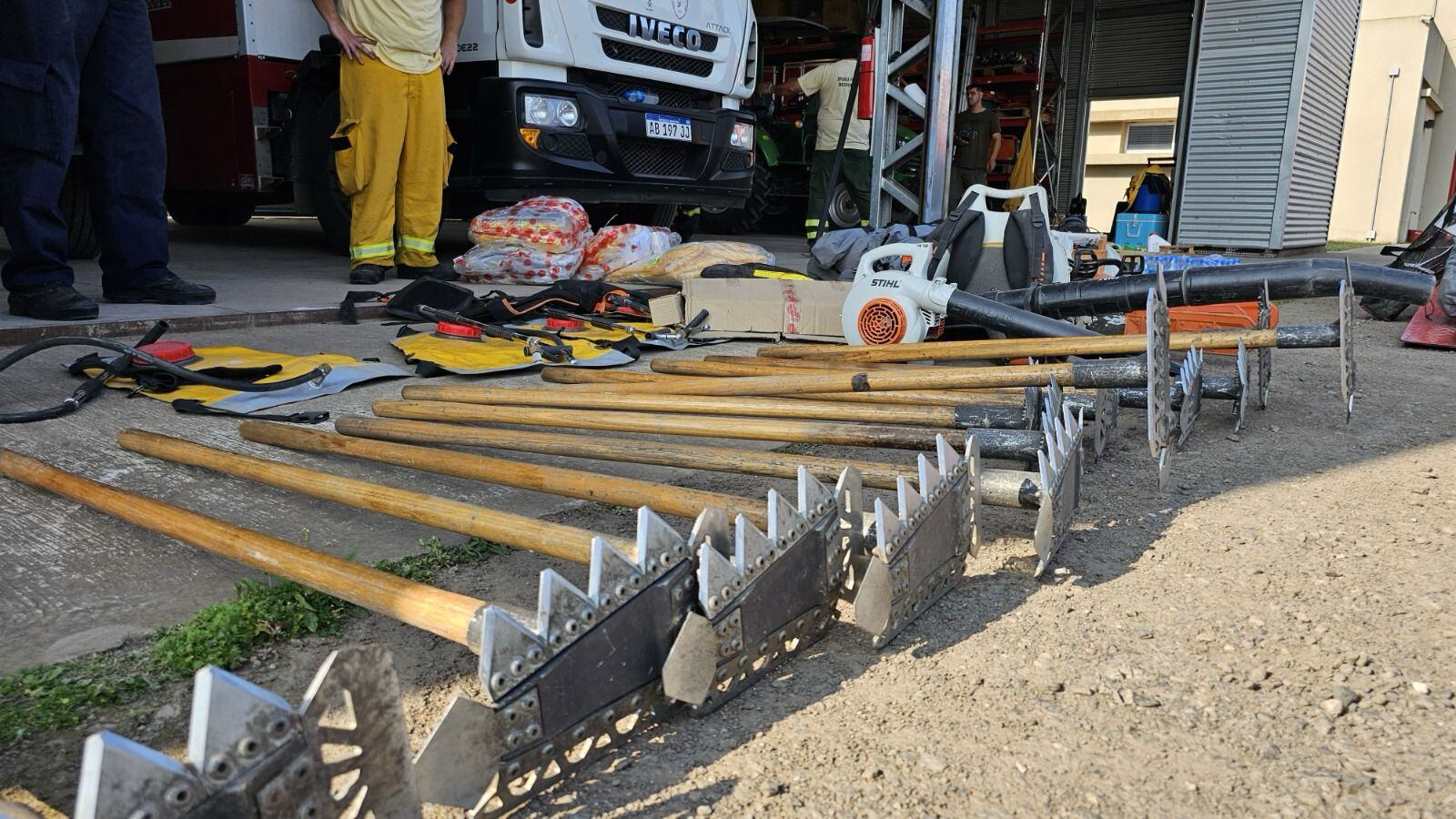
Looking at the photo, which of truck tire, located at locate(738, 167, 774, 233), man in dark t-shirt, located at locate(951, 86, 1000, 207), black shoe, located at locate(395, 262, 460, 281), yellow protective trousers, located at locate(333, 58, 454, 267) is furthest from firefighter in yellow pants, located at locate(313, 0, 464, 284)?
man in dark t-shirt, located at locate(951, 86, 1000, 207)

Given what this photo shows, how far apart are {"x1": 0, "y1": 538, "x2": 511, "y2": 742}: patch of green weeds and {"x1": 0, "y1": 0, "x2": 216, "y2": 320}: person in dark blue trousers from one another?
106 inches

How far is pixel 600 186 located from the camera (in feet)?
18.6

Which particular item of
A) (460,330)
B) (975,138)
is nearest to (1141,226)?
(975,138)

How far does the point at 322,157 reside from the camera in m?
5.75

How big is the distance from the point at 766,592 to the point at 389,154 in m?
4.39

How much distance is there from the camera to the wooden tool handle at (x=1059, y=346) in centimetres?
240

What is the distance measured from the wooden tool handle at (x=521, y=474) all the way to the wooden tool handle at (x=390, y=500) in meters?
0.13

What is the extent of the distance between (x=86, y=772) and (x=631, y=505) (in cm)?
104

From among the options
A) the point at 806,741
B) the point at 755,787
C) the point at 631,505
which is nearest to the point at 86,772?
the point at 755,787

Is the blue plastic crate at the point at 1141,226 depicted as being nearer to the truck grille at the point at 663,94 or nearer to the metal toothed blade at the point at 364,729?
the truck grille at the point at 663,94

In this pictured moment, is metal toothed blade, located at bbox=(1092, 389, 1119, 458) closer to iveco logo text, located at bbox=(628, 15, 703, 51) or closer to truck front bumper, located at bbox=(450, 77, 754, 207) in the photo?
truck front bumper, located at bbox=(450, 77, 754, 207)

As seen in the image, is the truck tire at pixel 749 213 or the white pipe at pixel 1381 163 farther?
the white pipe at pixel 1381 163

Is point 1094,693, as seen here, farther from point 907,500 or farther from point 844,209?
point 844,209

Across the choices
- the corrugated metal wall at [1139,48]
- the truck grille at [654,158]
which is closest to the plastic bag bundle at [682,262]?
the truck grille at [654,158]
